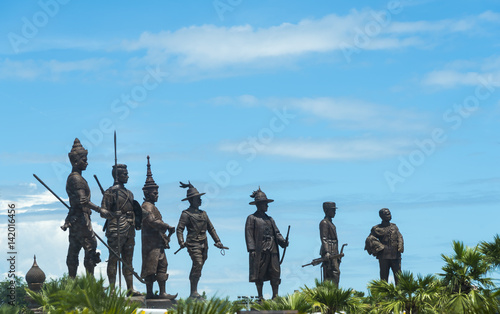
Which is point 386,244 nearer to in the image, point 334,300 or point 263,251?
point 263,251

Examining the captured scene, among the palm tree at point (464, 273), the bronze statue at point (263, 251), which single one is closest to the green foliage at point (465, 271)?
the palm tree at point (464, 273)

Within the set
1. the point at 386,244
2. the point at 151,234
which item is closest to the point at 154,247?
the point at 151,234

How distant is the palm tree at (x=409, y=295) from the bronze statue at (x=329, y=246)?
12.2 feet

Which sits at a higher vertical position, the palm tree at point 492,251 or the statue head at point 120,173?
the statue head at point 120,173

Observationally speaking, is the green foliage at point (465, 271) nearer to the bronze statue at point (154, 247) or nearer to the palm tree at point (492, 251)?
the palm tree at point (492, 251)

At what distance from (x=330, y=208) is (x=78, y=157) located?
20.4 ft

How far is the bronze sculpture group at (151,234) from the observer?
1881 centimetres

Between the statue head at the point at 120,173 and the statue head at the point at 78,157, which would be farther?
the statue head at the point at 120,173

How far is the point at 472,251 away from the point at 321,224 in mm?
5086

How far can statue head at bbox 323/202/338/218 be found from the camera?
2217 centimetres

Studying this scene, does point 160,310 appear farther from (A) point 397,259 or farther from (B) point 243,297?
(A) point 397,259

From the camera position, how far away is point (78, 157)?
18891mm

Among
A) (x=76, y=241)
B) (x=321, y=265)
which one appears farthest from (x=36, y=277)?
(x=321, y=265)

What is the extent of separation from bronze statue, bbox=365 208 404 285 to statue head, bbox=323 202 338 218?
1.20m
